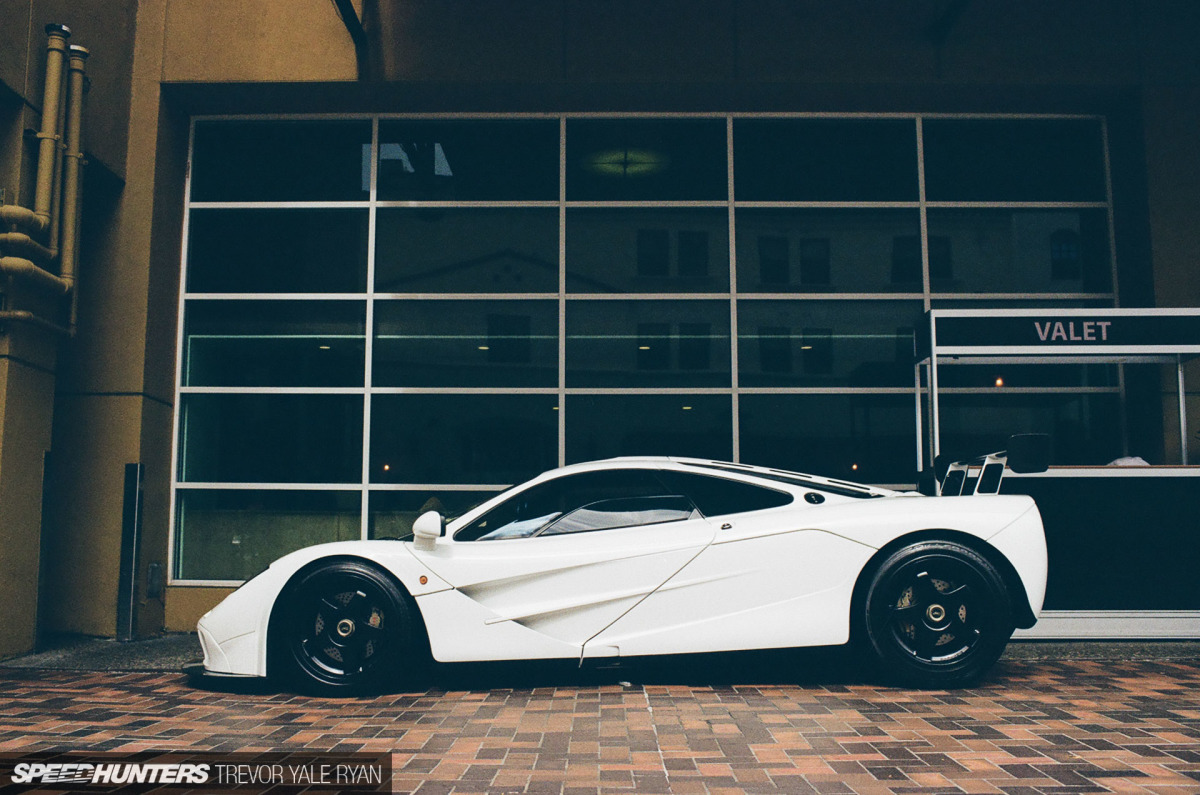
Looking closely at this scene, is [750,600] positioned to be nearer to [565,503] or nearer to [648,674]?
[648,674]

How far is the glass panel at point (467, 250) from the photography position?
339 inches

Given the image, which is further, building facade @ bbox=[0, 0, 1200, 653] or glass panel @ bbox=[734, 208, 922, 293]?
glass panel @ bbox=[734, 208, 922, 293]

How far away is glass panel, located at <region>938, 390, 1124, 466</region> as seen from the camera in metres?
8.23

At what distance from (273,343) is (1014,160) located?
24.0 feet

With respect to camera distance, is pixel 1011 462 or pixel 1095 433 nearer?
pixel 1011 462

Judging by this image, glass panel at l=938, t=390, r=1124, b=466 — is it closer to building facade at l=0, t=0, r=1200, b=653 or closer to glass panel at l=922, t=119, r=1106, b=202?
building facade at l=0, t=0, r=1200, b=653

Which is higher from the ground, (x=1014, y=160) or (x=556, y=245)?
(x=1014, y=160)

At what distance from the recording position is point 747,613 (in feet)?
16.1

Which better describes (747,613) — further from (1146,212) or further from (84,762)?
(1146,212)

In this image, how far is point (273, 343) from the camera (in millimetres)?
8555

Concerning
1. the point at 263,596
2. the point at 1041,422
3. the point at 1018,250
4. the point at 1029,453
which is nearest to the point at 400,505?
the point at 263,596

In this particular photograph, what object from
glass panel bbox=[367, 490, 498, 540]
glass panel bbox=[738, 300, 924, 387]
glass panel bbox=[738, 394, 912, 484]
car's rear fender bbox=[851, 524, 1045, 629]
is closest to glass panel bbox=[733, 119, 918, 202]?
glass panel bbox=[738, 300, 924, 387]

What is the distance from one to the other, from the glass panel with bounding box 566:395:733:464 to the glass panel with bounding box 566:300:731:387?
16 centimetres

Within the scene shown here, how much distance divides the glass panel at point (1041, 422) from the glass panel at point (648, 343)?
2133mm
